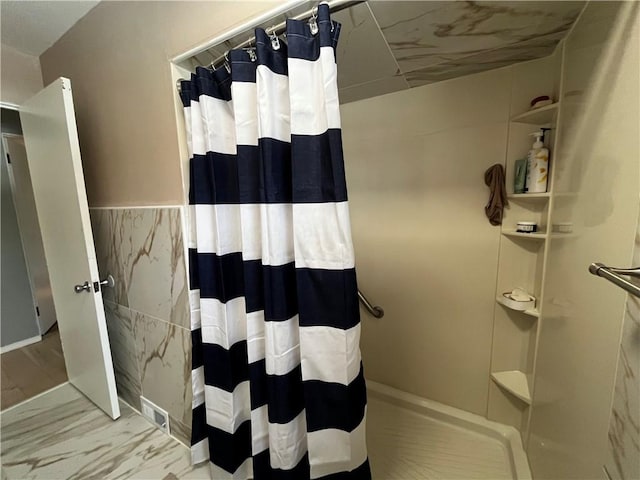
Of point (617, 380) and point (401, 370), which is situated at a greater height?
point (617, 380)

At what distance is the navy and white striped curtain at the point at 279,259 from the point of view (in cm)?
71

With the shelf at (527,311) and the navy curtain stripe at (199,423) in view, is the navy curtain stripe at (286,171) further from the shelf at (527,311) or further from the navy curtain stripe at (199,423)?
the shelf at (527,311)

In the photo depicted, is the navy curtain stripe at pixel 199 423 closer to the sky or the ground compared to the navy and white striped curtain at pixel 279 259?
closer to the ground

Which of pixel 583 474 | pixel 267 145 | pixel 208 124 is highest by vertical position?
pixel 208 124

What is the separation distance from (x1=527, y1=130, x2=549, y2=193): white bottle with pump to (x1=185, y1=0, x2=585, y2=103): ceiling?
0.38 metres

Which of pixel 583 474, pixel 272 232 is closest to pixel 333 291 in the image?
pixel 272 232

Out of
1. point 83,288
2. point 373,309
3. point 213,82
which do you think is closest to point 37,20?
point 213,82

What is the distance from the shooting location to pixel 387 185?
153 cm

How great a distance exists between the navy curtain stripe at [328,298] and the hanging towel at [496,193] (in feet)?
3.06

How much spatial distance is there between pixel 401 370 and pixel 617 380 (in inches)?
48.1

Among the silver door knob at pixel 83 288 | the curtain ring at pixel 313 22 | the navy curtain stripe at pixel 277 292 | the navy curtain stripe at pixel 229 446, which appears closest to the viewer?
the curtain ring at pixel 313 22

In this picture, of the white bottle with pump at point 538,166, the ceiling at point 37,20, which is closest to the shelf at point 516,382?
the white bottle with pump at point 538,166

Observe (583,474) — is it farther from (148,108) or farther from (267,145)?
(148,108)

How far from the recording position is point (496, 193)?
4.01 ft
